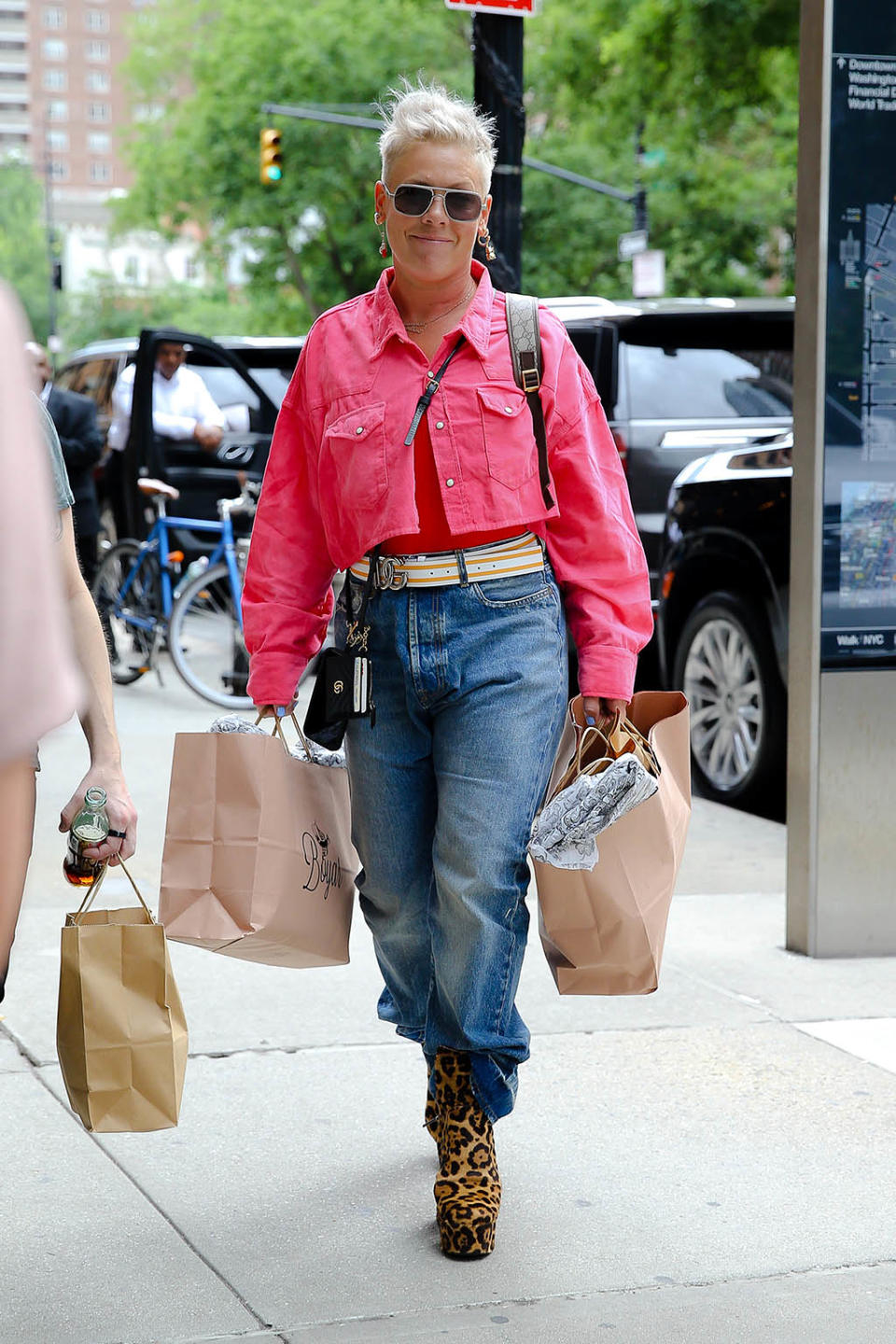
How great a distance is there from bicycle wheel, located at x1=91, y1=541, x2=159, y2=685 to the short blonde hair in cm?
664

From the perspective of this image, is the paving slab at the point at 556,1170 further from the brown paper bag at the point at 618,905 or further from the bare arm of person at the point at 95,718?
the bare arm of person at the point at 95,718

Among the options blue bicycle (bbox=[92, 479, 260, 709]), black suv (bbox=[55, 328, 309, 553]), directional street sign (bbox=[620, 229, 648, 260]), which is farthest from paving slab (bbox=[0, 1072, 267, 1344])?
directional street sign (bbox=[620, 229, 648, 260])

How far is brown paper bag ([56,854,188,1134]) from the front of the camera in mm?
2873

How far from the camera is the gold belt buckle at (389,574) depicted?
127 inches

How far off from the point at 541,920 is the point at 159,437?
8437 mm

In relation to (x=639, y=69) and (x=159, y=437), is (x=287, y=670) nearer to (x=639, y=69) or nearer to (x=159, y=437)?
(x=159, y=437)

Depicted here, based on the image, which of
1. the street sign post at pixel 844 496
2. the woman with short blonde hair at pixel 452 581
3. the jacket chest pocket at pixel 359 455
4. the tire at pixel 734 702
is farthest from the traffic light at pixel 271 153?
the jacket chest pocket at pixel 359 455

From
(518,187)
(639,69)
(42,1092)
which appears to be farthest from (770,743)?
(639,69)

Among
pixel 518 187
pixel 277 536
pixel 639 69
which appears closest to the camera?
pixel 277 536

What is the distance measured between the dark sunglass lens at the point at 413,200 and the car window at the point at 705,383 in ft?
18.5

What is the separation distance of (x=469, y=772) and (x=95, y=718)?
29.8 inches

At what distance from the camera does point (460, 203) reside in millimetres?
3229

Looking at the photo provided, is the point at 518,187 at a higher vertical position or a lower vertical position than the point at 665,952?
higher

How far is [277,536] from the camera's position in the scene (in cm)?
340
